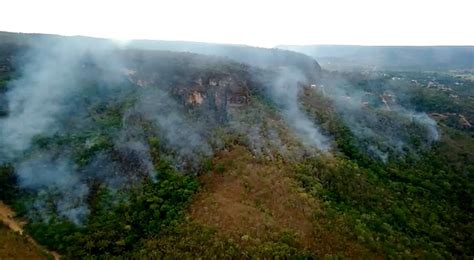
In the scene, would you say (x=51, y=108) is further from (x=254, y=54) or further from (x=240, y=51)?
(x=240, y=51)

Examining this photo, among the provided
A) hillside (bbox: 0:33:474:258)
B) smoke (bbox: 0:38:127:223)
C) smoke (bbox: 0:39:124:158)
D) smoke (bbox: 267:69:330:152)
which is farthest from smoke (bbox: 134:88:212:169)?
smoke (bbox: 267:69:330:152)

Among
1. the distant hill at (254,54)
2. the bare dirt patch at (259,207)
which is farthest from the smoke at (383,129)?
the distant hill at (254,54)

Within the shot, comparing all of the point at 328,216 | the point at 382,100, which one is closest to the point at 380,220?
the point at 328,216

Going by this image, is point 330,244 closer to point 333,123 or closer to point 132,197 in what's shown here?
point 132,197

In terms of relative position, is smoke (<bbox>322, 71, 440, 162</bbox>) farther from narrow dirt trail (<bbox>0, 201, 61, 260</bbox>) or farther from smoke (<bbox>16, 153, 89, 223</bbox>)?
narrow dirt trail (<bbox>0, 201, 61, 260</bbox>)

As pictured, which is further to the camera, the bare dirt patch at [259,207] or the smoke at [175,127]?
the smoke at [175,127]

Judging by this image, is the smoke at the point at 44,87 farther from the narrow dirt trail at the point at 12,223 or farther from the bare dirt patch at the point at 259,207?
the bare dirt patch at the point at 259,207

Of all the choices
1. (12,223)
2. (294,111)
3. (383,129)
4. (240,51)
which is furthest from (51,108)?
(240,51)
